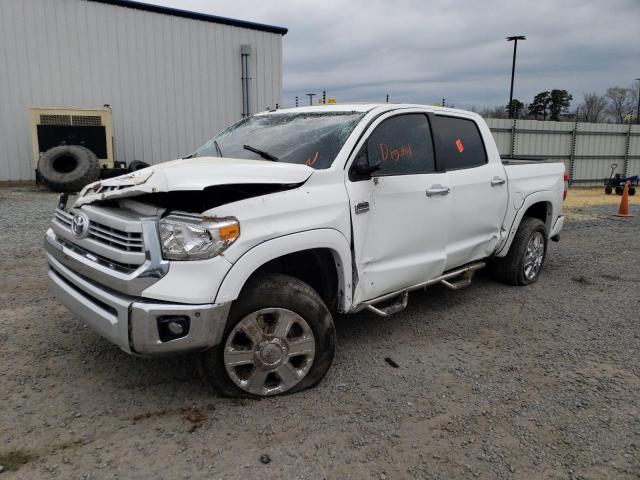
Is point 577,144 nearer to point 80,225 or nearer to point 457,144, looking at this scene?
point 457,144

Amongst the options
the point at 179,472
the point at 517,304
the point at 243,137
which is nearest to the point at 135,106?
the point at 243,137

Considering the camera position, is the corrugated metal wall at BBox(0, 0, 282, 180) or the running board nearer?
the running board

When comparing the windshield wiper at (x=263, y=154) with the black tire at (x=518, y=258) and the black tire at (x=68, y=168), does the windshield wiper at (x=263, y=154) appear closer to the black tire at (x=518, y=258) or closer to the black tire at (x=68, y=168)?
the black tire at (x=518, y=258)

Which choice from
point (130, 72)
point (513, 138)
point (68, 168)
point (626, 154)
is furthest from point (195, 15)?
point (626, 154)

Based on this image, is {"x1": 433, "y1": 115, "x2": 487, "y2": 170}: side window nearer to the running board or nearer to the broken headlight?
the running board

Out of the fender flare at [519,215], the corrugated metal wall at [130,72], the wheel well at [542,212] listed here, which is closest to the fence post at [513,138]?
the corrugated metal wall at [130,72]

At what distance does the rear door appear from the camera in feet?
14.1

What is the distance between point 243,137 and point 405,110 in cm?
132

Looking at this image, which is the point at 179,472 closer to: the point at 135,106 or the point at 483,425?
the point at 483,425

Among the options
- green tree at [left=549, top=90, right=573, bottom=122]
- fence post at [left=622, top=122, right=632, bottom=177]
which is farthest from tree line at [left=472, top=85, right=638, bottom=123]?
fence post at [left=622, top=122, right=632, bottom=177]

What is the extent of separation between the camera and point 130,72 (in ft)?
49.7

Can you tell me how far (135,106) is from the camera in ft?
50.6

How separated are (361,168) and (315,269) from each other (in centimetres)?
74

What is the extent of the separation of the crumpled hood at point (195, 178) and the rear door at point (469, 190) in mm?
1626
